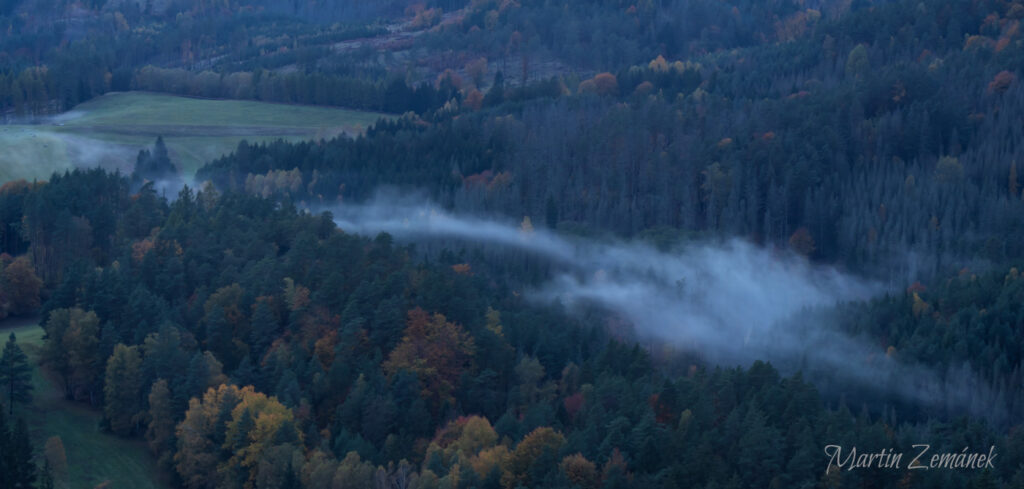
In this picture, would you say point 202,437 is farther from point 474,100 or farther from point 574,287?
point 474,100

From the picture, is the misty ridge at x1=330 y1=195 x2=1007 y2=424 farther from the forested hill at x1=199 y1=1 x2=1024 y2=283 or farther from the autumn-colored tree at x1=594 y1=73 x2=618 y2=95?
the autumn-colored tree at x1=594 y1=73 x2=618 y2=95

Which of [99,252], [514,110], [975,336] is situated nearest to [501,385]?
[975,336]

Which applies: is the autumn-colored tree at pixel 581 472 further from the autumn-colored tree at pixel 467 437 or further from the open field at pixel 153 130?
the open field at pixel 153 130

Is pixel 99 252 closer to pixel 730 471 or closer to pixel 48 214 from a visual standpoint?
pixel 48 214

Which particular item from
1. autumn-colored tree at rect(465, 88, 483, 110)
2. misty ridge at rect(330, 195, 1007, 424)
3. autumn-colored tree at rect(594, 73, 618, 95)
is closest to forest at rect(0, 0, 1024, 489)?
misty ridge at rect(330, 195, 1007, 424)

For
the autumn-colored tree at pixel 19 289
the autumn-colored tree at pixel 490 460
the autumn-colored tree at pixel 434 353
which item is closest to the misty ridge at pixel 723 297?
the autumn-colored tree at pixel 434 353

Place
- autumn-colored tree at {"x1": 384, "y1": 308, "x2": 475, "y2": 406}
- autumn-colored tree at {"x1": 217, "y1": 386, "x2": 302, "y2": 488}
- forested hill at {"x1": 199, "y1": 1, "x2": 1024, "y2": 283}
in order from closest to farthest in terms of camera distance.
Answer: autumn-colored tree at {"x1": 217, "y1": 386, "x2": 302, "y2": 488} → autumn-colored tree at {"x1": 384, "y1": 308, "x2": 475, "y2": 406} → forested hill at {"x1": 199, "y1": 1, "x2": 1024, "y2": 283}
